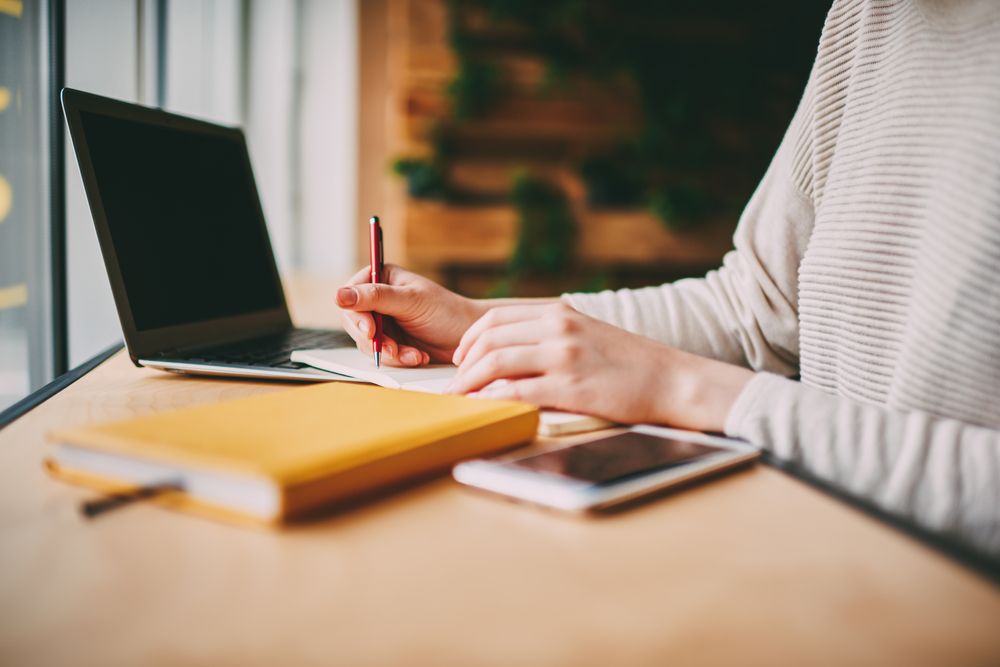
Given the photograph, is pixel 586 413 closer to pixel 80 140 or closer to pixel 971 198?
pixel 971 198

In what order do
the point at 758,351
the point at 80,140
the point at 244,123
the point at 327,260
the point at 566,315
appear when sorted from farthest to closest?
the point at 327,260 → the point at 244,123 → the point at 758,351 → the point at 80,140 → the point at 566,315

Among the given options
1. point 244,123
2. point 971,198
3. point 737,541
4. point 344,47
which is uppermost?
point 344,47

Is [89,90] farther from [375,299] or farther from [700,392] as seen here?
[700,392]

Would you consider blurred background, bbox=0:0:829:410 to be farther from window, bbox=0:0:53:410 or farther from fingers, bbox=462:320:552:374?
fingers, bbox=462:320:552:374

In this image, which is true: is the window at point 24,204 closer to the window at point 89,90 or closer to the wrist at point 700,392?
the window at point 89,90

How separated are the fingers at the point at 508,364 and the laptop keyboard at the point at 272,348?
0.25 m

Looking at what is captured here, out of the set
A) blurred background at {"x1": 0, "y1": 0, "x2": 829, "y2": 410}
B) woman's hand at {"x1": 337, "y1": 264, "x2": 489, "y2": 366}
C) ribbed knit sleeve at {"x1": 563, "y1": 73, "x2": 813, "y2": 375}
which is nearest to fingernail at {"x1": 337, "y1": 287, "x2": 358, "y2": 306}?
woman's hand at {"x1": 337, "y1": 264, "x2": 489, "y2": 366}

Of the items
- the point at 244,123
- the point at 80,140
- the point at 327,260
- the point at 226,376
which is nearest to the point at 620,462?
the point at 226,376

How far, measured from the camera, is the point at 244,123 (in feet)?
8.86

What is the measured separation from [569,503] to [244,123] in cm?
267

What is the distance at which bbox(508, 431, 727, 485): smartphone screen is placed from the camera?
0.40 m

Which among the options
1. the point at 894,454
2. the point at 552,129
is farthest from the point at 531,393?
the point at 552,129

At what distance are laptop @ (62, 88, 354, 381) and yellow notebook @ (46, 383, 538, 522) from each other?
0.82 feet

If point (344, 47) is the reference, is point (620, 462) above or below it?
below
